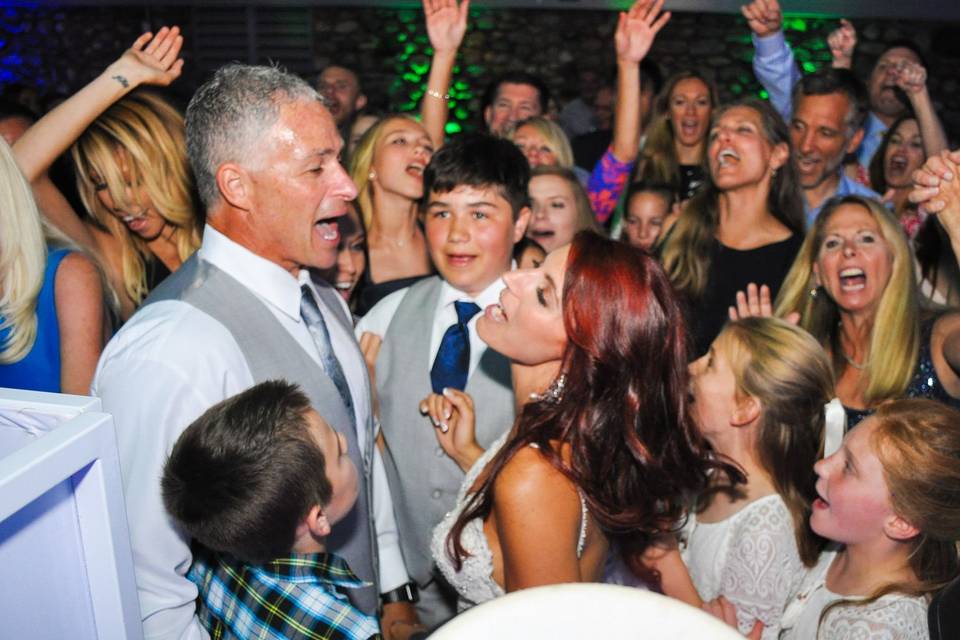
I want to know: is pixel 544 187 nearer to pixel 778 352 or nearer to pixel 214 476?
pixel 778 352

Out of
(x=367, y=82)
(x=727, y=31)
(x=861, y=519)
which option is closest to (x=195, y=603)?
(x=861, y=519)

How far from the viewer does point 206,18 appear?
724 cm

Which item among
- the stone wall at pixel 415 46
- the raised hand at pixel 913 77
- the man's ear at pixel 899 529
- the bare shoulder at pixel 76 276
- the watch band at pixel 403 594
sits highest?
the stone wall at pixel 415 46

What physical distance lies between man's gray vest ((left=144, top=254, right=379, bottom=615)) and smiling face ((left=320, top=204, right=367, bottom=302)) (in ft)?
2.80

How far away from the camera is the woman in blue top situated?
1610 millimetres

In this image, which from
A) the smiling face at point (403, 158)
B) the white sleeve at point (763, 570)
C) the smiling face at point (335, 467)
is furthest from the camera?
the smiling face at point (403, 158)

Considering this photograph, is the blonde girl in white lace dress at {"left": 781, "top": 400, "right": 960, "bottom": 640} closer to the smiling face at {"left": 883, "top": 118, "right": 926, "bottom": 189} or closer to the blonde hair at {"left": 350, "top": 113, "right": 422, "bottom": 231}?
the blonde hair at {"left": 350, "top": 113, "right": 422, "bottom": 231}

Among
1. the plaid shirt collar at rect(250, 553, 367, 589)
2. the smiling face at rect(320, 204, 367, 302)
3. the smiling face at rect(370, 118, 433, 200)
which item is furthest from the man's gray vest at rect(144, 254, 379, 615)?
the smiling face at rect(370, 118, 433, 200)

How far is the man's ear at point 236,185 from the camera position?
5.05ft

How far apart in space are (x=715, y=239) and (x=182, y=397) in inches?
79.1

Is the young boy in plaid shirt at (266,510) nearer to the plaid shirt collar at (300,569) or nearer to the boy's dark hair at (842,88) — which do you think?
the plaid shirt collar at (300,569)

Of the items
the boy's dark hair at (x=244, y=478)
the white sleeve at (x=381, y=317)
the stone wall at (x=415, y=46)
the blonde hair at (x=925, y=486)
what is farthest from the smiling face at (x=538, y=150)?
the stone wall at (x=415, y=46)

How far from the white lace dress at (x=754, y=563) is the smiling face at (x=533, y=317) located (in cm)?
60

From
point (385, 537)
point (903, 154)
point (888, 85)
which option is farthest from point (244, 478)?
point (888, 85)
